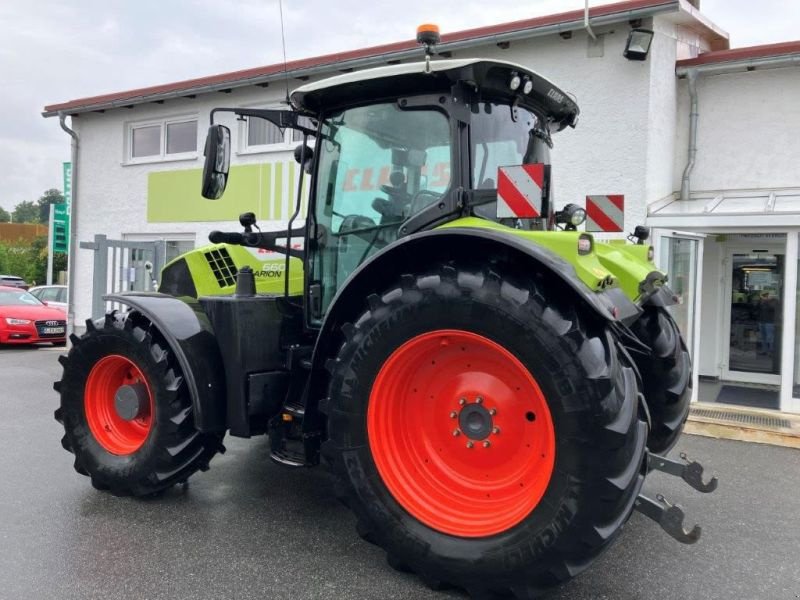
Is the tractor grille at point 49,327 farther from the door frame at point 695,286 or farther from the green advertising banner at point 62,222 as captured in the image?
the door frame at point 695,286

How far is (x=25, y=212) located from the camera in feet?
303

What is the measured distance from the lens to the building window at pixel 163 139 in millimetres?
12258

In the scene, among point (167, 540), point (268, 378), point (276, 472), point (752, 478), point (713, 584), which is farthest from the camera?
point (752, 478)

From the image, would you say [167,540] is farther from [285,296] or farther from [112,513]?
[285,296]

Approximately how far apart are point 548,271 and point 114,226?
1202 centimetres

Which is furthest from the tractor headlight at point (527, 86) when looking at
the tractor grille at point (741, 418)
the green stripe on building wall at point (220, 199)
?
the green stripe on building wall at point (220, 199)

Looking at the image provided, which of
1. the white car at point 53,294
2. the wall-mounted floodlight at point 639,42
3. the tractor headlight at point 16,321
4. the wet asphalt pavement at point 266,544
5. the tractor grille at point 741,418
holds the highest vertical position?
the wall-mounted floodlight at point 639,42

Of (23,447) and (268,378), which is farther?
(23,447)

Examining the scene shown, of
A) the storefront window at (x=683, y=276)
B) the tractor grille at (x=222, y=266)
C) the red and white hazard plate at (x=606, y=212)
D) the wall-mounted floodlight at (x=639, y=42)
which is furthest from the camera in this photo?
the storefront window at (x=683, y=276)

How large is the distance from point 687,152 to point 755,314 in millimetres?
2715

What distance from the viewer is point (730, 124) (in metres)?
8.70

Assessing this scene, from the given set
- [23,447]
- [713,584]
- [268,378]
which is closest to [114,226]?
[23,447]

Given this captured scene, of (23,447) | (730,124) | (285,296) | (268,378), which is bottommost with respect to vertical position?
(23,447)

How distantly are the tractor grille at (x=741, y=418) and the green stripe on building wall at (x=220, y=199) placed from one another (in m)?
6.85
